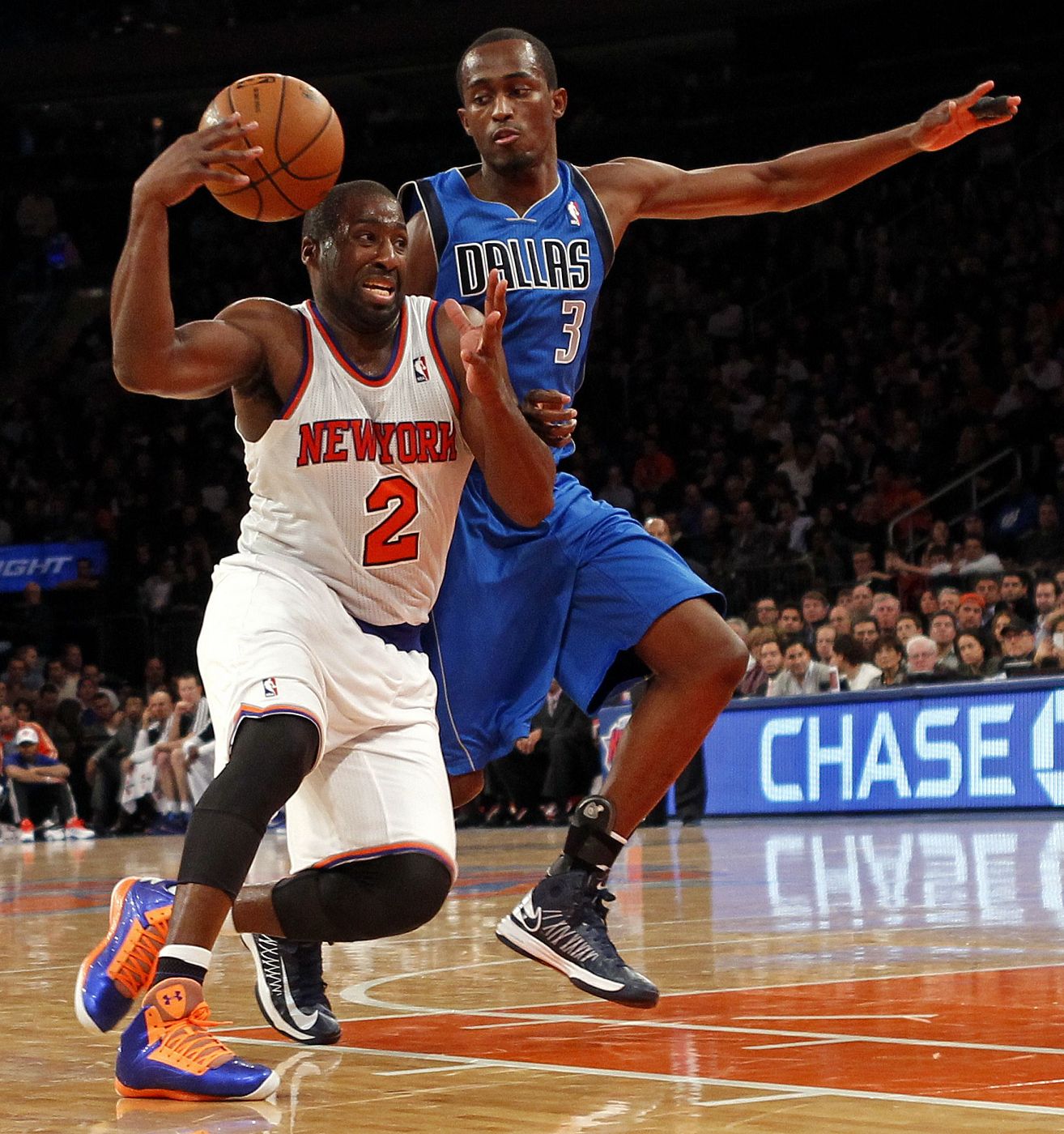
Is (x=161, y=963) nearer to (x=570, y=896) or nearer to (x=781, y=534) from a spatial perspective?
(x=570, y=896)

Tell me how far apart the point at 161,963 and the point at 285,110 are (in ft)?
6.75

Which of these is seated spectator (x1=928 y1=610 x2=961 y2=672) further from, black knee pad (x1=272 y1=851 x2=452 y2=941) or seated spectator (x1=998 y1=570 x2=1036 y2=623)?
black knee pad (x1=272 y1=851 x2=452 y2=941)

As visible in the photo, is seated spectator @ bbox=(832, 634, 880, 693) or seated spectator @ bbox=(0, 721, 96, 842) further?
seated spectator @ bbox=(0, 721, 96, 842)

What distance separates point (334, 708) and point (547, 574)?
93 centimetres

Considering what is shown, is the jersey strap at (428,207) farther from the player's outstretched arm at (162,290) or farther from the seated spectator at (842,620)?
the seated spectator at (842,620)

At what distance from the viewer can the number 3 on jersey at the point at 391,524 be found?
4.05 m

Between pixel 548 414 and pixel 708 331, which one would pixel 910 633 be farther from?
pixel 548 414

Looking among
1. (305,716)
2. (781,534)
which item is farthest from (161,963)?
(781,534)

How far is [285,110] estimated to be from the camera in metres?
4.45

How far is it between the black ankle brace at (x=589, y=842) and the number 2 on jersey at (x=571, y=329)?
111 cm

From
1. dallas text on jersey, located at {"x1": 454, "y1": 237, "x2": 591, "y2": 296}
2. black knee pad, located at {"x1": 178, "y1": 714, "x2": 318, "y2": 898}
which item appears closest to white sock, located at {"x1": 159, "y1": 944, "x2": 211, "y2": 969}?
black knee pad, located at {"x1": 178, "y1": 714, "x2": 318, "y2": 898}

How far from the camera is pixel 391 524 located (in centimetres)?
407

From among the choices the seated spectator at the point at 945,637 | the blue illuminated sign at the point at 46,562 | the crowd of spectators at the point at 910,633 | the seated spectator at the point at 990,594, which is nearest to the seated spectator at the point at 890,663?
the crowd of spectators at the point at 910,633

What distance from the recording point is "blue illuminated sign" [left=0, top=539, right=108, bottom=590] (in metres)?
20.8
